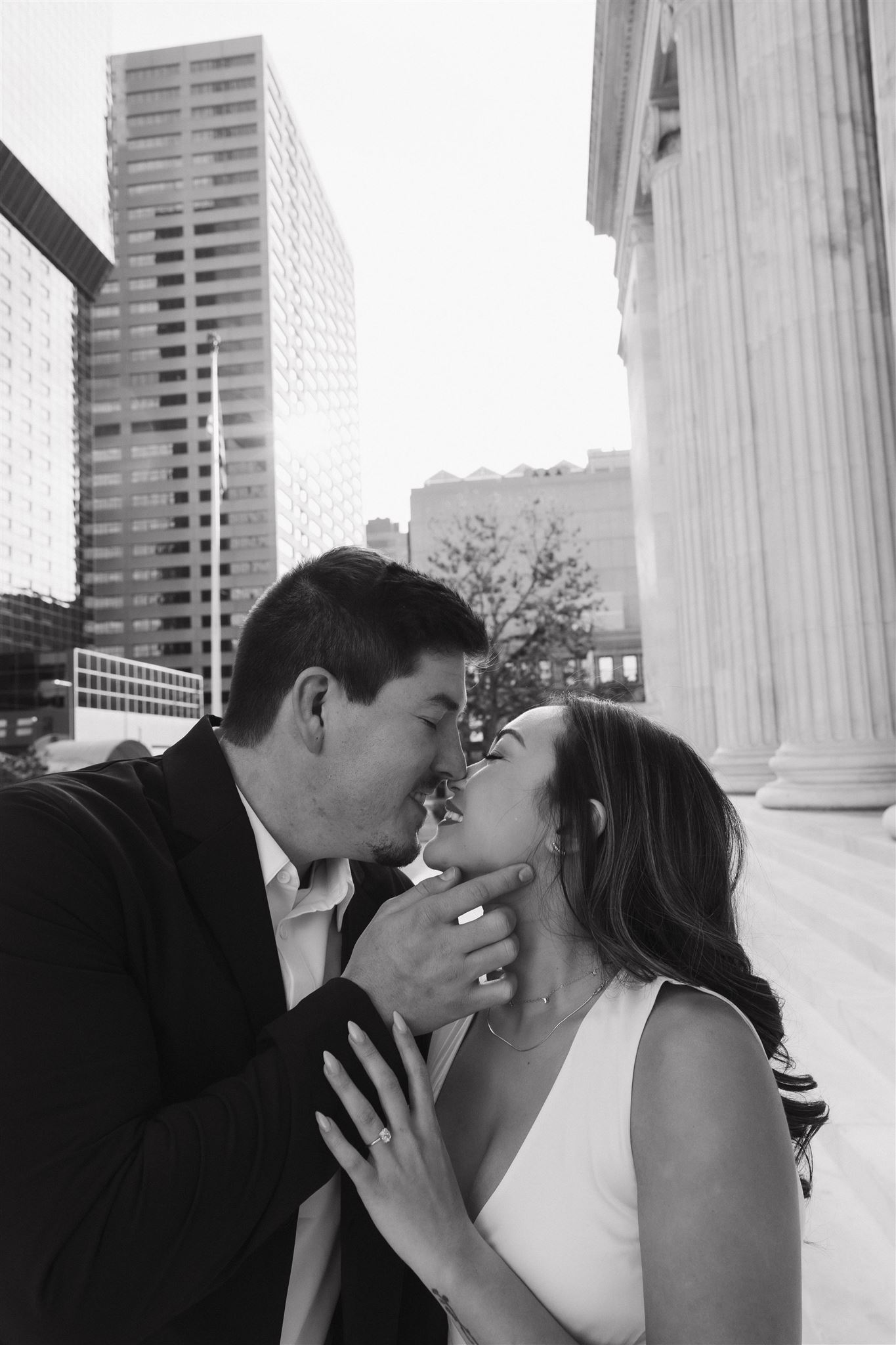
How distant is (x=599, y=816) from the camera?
7.72 feet

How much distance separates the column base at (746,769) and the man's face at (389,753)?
1233 cm

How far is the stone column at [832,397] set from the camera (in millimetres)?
10508

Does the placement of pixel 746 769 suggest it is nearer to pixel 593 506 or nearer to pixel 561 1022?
pixel 561 1022

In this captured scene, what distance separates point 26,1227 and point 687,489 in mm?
19750

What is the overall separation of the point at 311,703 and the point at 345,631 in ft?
0.69

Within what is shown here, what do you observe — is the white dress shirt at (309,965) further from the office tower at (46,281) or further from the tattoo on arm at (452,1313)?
the office tower at (46,281)

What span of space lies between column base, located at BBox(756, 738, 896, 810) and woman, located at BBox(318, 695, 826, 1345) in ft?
27.6

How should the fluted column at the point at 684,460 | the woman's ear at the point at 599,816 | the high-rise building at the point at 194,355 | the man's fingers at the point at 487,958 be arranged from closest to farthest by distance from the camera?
the man's fingers at the point at 487,958
the woman's ear at the point at 599,816
the fluted column at the point at 684,460
the high-rise building at the point at 194,355

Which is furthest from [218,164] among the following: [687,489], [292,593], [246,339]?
[292,593]

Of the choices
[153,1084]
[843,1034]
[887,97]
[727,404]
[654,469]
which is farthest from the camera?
[654,469]

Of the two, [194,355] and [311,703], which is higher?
[194,355]

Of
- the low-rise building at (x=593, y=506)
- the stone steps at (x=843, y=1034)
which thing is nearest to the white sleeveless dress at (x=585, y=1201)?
the stone steps at (x=843, y=1034)

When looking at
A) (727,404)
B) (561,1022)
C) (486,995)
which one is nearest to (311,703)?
(486,995)

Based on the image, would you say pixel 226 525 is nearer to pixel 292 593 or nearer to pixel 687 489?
pixel 687 489
